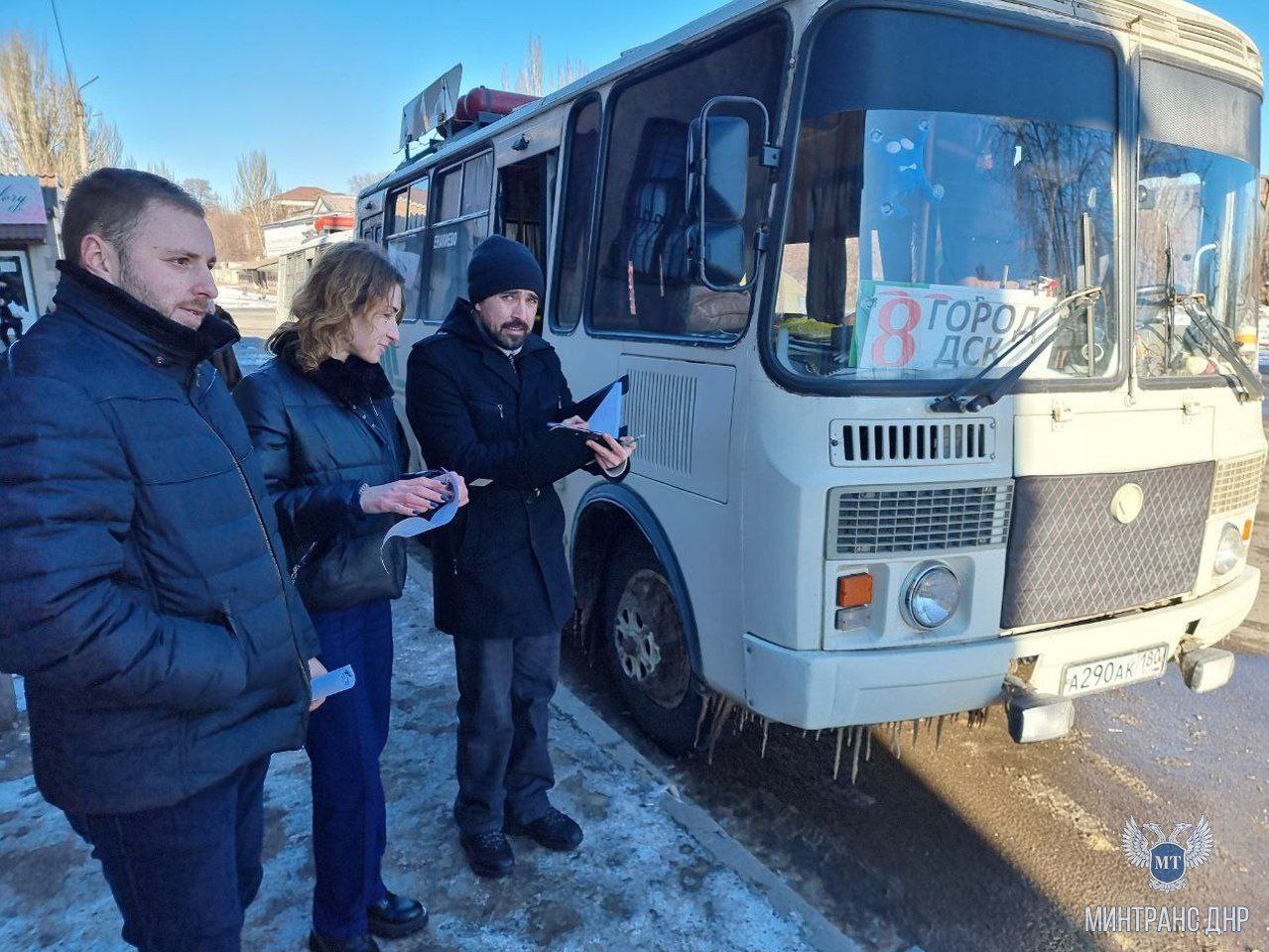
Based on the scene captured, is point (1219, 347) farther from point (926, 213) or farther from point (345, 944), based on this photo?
point (345, 944)

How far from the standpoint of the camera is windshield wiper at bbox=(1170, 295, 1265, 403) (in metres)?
3.29

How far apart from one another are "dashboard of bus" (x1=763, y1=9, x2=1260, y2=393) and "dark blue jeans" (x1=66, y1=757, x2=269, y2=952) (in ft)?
6.53

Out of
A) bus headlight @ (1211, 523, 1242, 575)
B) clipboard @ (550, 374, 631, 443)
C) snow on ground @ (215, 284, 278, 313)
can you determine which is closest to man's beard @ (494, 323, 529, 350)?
clipboard @ (550, 374, 631, 443)

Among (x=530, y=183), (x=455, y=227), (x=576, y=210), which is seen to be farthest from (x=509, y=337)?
(x=455, y=227)

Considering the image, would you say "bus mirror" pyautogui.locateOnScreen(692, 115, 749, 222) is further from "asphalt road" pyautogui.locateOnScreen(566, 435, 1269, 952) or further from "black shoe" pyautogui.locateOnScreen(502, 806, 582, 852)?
"asphalt road" pyautogui.locateOnScreen(566, 435, 1269, 952)

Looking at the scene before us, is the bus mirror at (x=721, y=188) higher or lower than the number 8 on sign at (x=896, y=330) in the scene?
higher

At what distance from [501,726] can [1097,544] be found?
2131 mm

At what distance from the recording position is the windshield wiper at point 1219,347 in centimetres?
329

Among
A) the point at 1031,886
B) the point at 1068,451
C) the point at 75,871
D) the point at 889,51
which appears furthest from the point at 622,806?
the point at 889,51

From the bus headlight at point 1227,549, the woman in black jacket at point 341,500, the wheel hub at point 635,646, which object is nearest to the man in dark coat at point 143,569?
the woman in black jacket at point 341,500

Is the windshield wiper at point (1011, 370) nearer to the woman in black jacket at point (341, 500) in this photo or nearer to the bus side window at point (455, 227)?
the woman in black jacket at point (341, 500)

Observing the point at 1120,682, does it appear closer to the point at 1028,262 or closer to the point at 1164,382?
the point at 1164,382

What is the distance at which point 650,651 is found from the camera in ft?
12.4

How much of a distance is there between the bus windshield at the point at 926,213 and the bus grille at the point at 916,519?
36 cm
